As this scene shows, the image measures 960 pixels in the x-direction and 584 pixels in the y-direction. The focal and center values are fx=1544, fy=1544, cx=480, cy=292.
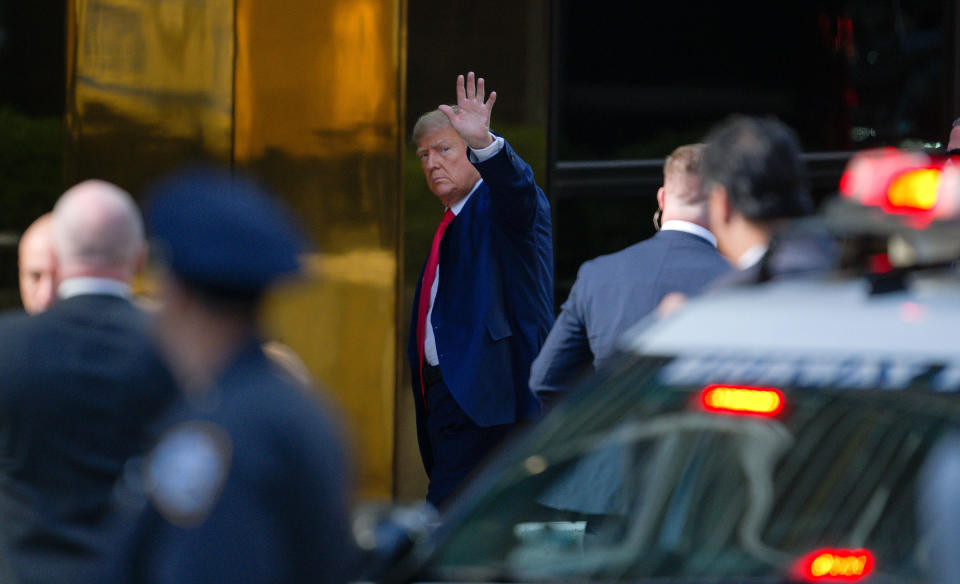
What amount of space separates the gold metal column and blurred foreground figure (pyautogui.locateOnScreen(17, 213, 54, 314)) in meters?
3.20

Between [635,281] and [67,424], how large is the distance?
191 centimetres

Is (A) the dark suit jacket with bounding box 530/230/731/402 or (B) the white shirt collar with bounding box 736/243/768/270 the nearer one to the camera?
(B) the white shirt collar with bounding box 736/243/768/270

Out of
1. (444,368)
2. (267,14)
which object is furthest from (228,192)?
(267,14)

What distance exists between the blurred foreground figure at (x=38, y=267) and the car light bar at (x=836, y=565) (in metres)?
2.60

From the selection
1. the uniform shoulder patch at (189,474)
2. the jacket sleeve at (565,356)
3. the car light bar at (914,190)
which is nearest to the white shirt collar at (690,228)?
the jacket sleeve at (565,356)

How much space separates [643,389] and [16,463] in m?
1.54

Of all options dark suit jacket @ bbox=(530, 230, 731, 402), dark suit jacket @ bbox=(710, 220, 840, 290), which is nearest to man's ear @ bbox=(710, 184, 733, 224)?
dark suit jacket @ bbox=(710, 220, 840, 290)

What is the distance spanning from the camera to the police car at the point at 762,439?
2799 millimetres

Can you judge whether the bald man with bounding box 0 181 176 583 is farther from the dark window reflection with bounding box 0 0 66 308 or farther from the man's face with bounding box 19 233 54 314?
the dark window reflection with bounding box 0 0 66 308

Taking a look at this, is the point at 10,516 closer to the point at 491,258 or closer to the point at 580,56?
the point at 491,258

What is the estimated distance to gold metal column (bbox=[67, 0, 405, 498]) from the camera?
8.04 meters

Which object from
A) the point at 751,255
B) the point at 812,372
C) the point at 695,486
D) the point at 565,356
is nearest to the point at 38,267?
the point at 565,356

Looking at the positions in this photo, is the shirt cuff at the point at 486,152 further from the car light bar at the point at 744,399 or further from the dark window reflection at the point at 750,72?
the dark window reflection at the point at 750,72

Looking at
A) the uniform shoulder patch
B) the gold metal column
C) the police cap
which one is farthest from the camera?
the gold metal column
